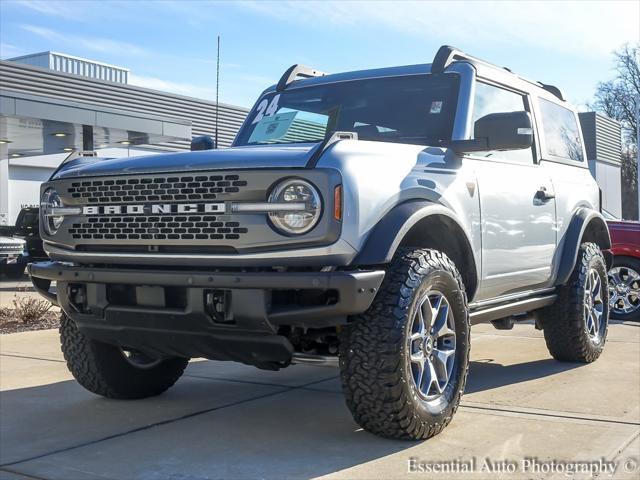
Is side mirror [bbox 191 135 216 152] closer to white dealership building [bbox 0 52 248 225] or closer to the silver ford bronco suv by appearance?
the silver ford bronco suv

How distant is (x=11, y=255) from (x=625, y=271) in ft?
38.1

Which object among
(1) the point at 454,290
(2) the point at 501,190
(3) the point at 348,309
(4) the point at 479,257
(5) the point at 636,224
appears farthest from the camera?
(5) the point at 636,224

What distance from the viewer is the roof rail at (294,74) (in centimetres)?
606

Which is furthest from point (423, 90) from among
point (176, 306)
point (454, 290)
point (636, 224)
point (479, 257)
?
point (636, 224)

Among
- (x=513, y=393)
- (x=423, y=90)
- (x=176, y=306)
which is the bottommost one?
(x=513, y=393)

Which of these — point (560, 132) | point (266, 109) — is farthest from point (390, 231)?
point (560, 132)

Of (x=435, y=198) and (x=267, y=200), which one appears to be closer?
(x=267, y=200)

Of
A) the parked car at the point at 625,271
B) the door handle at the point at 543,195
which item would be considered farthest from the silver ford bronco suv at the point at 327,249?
the parked car at the point at 625,271

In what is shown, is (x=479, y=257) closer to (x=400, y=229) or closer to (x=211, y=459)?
(x=400, y=229)

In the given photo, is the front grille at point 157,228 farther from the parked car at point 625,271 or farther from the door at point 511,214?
the parked car at point 625,271

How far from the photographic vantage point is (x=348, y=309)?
362 cm

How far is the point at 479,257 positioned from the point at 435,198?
644 mm

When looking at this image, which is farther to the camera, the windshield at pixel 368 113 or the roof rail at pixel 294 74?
the roof rail at pixel 294 74

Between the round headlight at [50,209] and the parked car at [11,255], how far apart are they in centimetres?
1216
